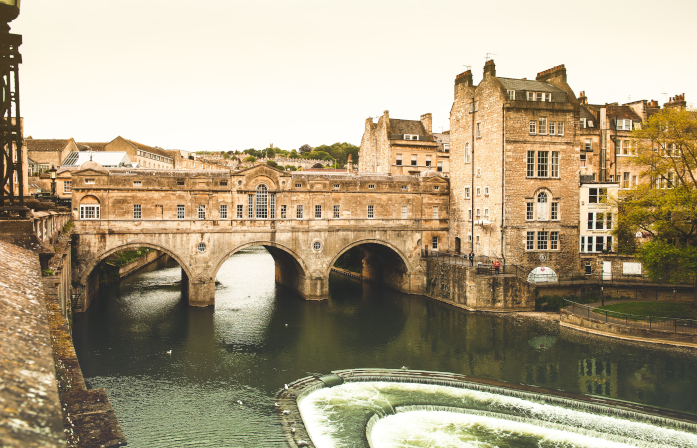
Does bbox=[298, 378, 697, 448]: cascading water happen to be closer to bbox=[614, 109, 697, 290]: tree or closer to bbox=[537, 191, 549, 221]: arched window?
bbox=[614, 109, 697, 290]: tree

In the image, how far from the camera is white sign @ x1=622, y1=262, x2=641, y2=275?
127 feet

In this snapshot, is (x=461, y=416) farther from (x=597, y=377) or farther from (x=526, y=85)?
(x=526, y=85)

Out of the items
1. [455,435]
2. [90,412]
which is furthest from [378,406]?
[90,412]

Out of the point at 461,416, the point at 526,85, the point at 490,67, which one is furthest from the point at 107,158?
the point at 461,416

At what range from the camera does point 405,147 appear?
53.0m

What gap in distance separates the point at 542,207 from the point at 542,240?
8.36ft

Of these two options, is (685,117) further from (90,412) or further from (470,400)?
(90,412)

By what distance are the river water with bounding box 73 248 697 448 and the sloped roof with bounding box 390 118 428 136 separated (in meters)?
21.0

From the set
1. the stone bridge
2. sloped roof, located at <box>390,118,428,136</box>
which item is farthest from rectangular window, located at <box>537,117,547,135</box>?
sloped roof, located at <box>390,118,428,136</box>

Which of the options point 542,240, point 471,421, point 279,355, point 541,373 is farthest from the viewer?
point 542,240

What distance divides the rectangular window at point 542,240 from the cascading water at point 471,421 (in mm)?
20060

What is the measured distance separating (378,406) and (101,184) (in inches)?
1011

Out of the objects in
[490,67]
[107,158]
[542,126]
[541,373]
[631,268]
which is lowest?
[541,373]

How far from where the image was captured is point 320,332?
3148 cm
